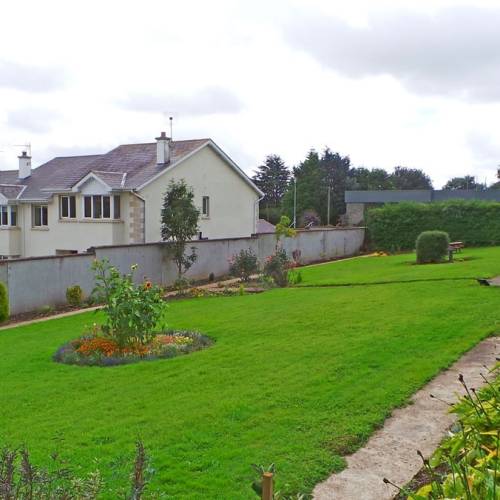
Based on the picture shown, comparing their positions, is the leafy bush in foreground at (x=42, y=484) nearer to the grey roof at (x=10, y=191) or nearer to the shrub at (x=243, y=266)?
the shrub at (x=243, y=266)

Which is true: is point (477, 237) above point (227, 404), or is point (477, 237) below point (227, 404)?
above

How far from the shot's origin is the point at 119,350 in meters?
9.80

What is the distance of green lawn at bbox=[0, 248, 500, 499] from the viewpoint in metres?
5.13

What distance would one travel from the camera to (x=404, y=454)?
16.8 feet

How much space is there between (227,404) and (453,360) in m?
3.23

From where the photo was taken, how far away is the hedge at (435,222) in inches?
1185

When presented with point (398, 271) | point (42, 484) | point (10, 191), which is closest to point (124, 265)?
point (398, 271)

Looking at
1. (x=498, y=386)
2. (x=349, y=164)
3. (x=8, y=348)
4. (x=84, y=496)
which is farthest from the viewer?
(x=349, y=164)

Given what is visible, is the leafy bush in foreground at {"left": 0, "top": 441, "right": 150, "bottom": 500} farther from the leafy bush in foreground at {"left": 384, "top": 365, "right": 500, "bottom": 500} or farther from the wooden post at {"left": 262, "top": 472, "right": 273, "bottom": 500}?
the leafy bush in foreground at {"left": 384, "top": 365, "right": 500, "bottom": 500}

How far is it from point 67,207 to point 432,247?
641 inches

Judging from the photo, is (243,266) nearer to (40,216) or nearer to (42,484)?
(40,216)

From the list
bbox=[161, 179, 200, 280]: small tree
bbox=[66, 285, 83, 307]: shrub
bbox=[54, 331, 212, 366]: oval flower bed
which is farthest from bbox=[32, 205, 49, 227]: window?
bbox=[54, 331, 212, 366]: oval flower bed

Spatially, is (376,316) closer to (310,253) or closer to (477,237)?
(310,253)

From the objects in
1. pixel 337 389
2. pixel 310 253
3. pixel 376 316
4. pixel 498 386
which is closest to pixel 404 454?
pixel 498 386
